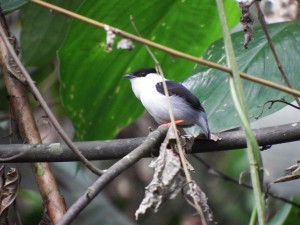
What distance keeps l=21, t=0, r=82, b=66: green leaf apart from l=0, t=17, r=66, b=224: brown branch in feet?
2.40

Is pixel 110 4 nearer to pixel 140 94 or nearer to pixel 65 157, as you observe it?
pixel 140 94

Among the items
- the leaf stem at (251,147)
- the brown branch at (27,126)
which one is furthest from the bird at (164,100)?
the leaf stem at (251,147)

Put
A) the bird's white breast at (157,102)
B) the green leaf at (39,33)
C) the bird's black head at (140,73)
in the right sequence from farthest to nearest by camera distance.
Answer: the green leaf at (39,33) → the bird's black head at (140,73) → the bird's white breast at (157,102)

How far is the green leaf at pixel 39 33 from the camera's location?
2.79 meters

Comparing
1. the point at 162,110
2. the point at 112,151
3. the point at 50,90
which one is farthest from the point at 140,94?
the point at 50,90

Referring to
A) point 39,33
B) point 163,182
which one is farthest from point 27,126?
point 39,33

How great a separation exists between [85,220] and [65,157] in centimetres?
126

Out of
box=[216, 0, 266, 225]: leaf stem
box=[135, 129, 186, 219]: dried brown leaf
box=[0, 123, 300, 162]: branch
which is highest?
box=[216, 0, 266, 225]: leaf stem

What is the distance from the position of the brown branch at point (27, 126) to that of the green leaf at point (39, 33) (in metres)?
0.73

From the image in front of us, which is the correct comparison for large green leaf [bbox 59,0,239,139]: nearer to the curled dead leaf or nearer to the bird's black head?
the bird's black head

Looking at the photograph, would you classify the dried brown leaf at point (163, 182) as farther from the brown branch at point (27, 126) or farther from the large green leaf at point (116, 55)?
the large green leaf at point (116, 55)

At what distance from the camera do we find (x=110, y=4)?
2416 millimetres

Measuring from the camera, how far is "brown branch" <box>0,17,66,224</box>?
1847 mm

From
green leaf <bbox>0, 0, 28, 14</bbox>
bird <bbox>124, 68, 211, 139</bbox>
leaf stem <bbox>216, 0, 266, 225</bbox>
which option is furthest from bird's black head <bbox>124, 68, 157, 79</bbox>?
leaf stem <bbox>216, 0, 266, 225</bbox>
